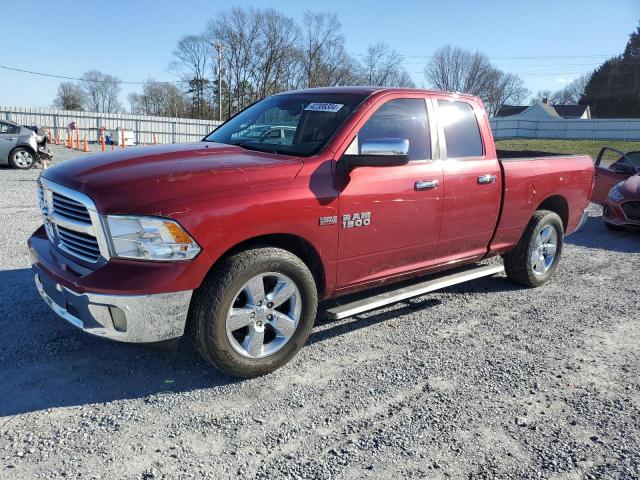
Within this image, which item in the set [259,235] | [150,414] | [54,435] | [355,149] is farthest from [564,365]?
[54,435]

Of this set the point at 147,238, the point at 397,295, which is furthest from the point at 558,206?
the point at 147,238

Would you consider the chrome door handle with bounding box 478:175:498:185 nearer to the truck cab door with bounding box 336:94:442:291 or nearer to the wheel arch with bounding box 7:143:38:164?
the truck cab door with bounding box 336:94:442:291

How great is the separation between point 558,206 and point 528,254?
91cm

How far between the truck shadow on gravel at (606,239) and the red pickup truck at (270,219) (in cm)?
398

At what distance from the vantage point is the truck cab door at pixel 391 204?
3686 millimetres

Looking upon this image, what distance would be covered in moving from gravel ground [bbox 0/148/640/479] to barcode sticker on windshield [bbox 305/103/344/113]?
175 centimetres

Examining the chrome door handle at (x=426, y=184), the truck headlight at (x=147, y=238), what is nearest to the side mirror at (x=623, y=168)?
the chrome door handle at (x=426, y=184)

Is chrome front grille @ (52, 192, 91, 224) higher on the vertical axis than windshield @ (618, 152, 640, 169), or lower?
lower

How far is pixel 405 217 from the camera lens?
4.00m

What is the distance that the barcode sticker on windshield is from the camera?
13.2ft

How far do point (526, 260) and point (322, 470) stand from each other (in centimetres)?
371

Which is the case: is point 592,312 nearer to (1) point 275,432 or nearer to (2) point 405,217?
(2) point 405,217

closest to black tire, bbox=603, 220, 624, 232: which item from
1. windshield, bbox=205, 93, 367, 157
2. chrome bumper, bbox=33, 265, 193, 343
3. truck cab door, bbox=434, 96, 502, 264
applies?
truck cab door, bbox=434, 96, 502, 264

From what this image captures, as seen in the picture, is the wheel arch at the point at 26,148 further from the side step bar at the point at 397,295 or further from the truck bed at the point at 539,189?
the side step bar at the point at 397,295
